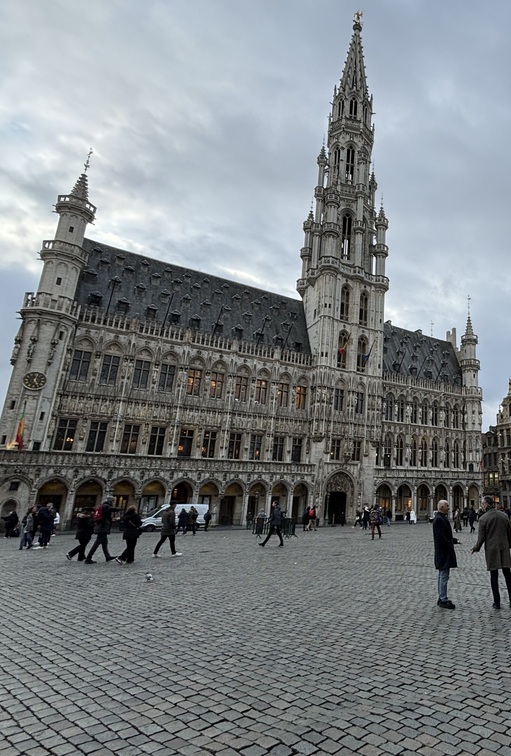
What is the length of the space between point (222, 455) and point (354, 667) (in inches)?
1285

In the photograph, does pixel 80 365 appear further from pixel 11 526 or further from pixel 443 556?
pixel 443 556

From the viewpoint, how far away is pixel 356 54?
199ft

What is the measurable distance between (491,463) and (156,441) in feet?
185

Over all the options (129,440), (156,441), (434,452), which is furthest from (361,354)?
(129,440)

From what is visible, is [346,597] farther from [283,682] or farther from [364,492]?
[364,492]

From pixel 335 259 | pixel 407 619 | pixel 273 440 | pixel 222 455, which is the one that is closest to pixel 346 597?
pixel 407 619

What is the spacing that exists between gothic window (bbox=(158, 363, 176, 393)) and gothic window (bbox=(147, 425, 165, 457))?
3475 millimetres

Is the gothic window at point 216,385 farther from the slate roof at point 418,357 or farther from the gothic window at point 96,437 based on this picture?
the slate roof at point 418,357

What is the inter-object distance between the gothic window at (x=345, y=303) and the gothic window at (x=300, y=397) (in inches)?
399

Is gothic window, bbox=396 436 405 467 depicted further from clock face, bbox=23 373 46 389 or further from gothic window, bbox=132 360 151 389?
clock face, bbox=23 373 46 389

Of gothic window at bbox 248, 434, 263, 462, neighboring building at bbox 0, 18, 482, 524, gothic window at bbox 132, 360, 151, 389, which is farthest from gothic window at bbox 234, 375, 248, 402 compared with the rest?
gothic window at bbox 132, 360, 151, 389

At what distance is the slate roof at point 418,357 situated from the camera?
2117 inches

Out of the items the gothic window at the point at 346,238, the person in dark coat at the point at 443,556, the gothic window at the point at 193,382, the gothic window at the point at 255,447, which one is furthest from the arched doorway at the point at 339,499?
the person in dark coat at the point at 443,556

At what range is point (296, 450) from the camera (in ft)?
139
